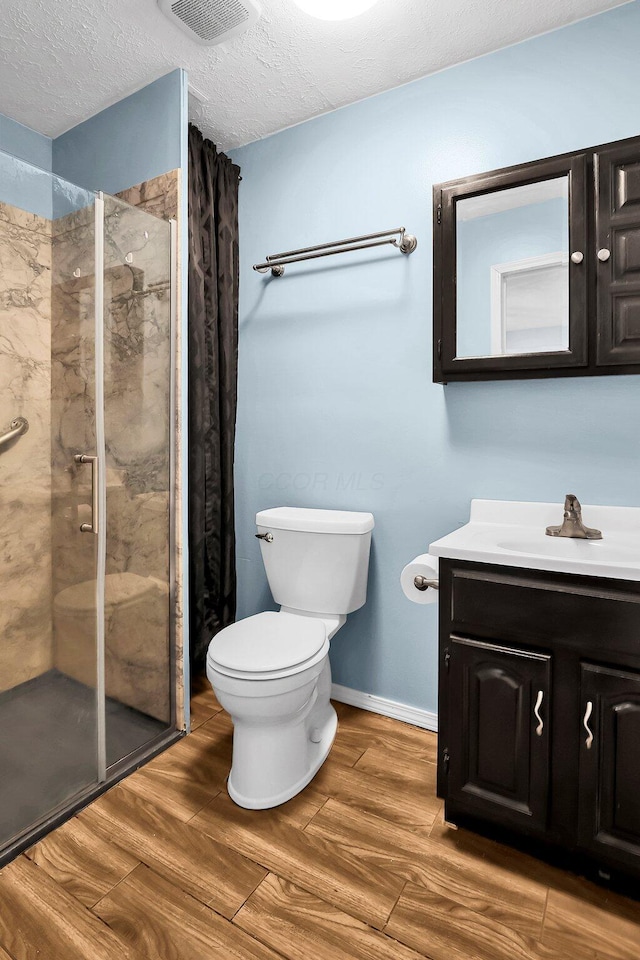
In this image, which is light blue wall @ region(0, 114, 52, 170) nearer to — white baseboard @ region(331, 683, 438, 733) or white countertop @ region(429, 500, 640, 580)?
white countertop @ region(429, 500, 640, 580)

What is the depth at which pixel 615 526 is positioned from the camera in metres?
1.62

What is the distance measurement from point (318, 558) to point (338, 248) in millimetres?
1252

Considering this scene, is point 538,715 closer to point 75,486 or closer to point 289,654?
point 289,654

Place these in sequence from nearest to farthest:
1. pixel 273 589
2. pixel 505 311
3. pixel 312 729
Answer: pixel 505 311
pixel 312 729
pixel 273 589

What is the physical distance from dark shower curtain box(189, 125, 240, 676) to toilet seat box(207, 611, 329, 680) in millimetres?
510

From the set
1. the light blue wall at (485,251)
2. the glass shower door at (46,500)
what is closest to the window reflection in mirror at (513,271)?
the light blue wall at (485,251)

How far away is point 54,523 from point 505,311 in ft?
5.37

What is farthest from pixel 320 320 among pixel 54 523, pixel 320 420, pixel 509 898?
pixel 509 898

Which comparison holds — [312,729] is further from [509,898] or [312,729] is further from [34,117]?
[34,117]

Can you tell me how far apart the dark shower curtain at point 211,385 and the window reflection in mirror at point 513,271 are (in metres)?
1.06

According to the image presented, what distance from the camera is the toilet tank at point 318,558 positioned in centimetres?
193

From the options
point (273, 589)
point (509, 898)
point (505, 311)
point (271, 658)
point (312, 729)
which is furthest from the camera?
point (273, 589)

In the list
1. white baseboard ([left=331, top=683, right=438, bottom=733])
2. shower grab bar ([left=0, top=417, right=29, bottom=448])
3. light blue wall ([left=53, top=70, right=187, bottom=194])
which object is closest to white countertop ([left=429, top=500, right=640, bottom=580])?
white baseboard ([left=331, top=683, right=438, bottom=733])

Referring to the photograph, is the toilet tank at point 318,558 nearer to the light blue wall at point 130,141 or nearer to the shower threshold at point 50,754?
the shower threshold at point 50,754
